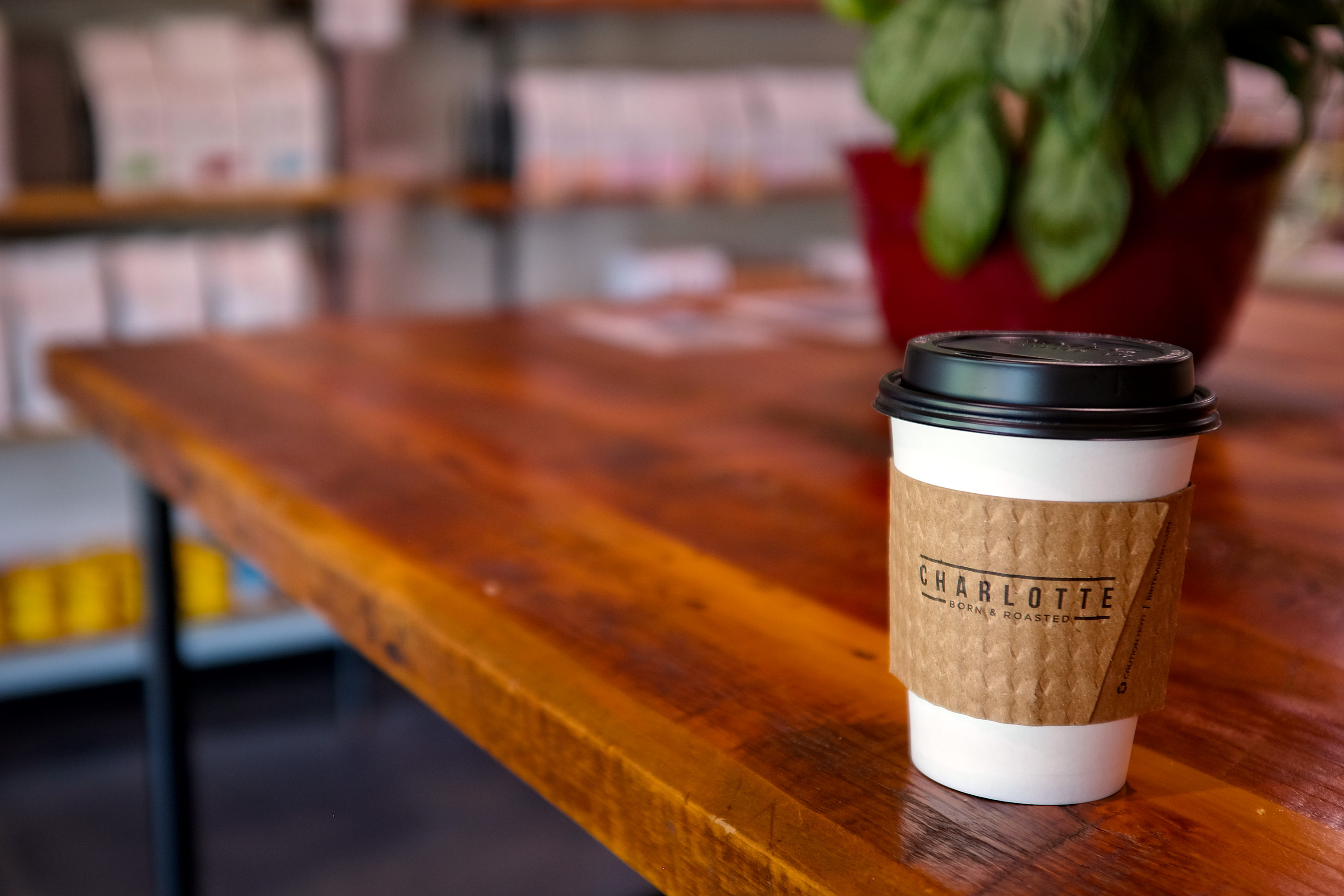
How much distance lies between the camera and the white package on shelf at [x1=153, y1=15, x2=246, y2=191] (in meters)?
2.43

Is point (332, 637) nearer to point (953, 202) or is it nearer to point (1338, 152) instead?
point (953, 202)

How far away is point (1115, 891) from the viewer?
392mm

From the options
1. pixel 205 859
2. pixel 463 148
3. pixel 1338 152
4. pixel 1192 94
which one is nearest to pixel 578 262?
pixel 463 148

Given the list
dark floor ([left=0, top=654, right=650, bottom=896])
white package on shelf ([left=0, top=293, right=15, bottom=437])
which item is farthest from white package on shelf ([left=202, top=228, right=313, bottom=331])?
dark floor ([left=0, top=654, right=650, bottom=896])

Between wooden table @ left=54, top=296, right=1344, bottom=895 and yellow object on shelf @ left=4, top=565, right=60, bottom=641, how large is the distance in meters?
1.52

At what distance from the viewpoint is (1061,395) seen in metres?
0.40

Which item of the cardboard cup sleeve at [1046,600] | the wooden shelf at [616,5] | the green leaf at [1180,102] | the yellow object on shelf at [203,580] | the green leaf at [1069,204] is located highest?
the wooden shelf at [616,5]

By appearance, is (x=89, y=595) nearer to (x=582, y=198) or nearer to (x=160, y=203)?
(x=160, y=203)

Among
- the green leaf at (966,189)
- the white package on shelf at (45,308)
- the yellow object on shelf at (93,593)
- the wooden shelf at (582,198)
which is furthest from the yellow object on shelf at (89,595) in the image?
the green leaf at (966,189)

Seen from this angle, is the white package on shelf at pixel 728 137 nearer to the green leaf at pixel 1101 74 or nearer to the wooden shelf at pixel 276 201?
the wooden shelf at pixel 276 201

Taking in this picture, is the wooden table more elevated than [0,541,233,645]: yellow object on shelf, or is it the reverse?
the wooden table

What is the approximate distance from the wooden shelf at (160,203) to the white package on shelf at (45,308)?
8 cm

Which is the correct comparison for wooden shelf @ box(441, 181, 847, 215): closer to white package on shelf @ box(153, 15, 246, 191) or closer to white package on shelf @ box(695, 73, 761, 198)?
white package on shelf @ box(695, 73, 761, 198)

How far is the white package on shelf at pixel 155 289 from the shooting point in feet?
8.14
